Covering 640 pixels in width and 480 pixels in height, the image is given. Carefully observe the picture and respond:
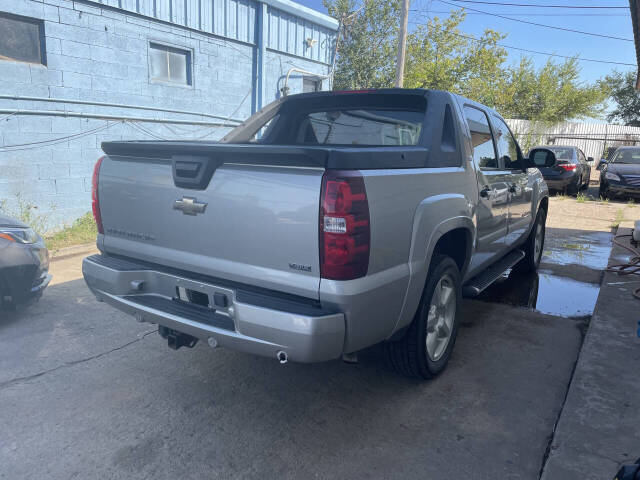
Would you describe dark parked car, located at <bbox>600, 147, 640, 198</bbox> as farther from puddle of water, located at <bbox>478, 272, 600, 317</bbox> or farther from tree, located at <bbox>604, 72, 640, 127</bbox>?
tree, located at <bbox>604, 72, 640, 127</bbox>

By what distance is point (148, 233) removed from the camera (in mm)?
2934

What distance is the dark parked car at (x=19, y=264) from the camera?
401 cm

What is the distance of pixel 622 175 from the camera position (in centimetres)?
1320

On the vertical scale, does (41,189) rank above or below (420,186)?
below

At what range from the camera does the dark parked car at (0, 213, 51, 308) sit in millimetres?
4012

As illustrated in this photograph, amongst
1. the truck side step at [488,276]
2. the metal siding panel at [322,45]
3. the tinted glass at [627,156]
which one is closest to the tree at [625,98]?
the tinted glass at [627,156]

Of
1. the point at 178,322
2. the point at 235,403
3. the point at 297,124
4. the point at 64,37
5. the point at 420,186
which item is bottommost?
the point at 235,403

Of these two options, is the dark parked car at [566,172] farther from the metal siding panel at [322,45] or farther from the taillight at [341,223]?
the taillight at [341,223]

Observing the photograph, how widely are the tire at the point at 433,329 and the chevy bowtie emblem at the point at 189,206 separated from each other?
1.43 m

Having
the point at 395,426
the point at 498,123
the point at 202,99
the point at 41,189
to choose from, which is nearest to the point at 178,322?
the point at 395,426

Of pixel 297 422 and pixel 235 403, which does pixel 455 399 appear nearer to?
pixel 297 422

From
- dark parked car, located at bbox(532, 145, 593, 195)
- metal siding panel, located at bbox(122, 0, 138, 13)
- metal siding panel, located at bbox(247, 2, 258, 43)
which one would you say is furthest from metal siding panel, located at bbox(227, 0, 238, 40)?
dark parked car, located at bbox(532, 145, 593, 195)

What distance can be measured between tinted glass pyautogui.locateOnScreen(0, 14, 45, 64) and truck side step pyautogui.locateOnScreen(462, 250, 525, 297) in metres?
7.06

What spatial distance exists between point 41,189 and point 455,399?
7.05 meters
